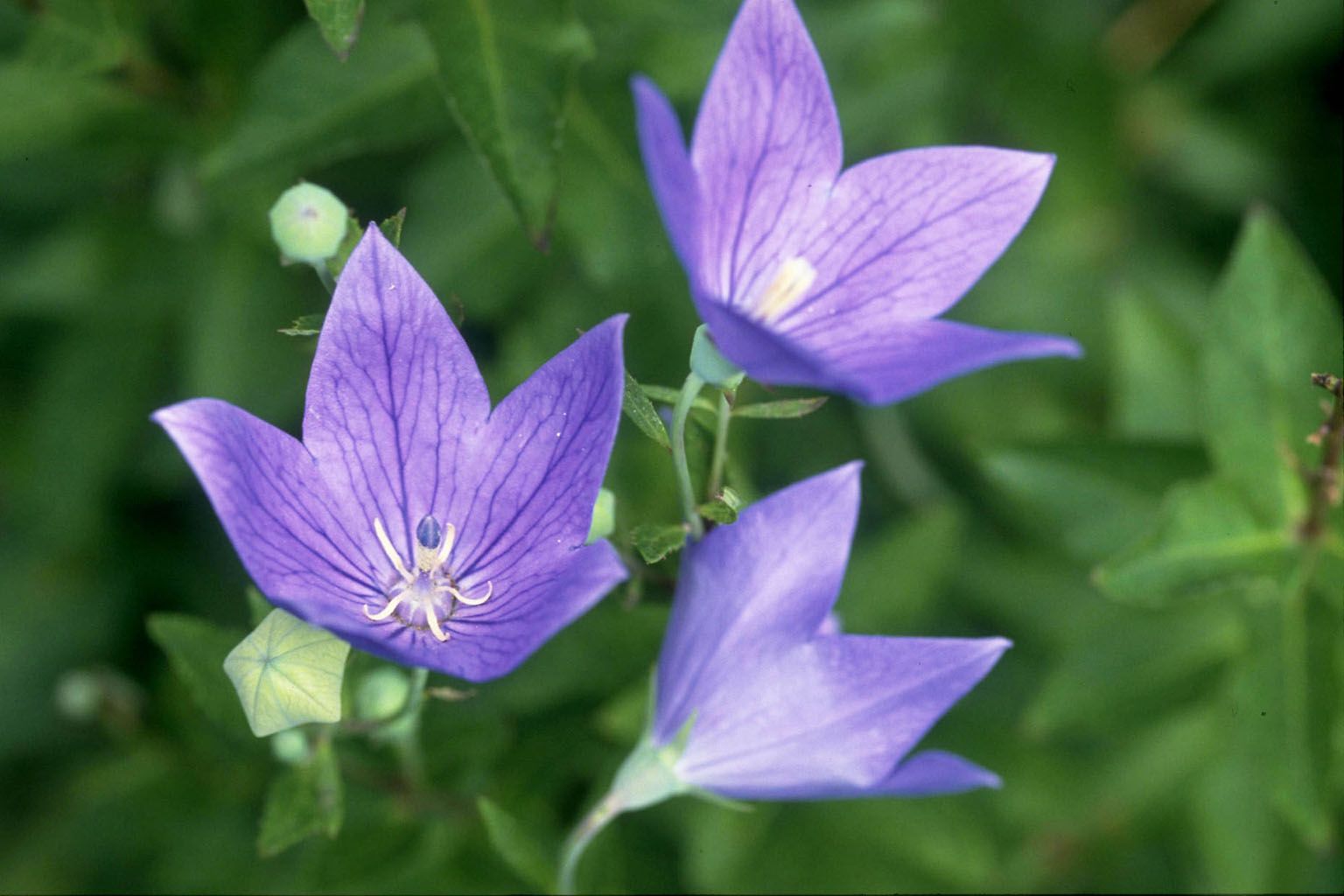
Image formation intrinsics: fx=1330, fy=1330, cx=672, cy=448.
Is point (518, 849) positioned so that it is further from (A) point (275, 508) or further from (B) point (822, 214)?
(B) point (822, 214)

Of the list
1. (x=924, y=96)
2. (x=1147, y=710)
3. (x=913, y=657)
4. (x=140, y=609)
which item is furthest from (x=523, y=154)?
(x=140, y=609)

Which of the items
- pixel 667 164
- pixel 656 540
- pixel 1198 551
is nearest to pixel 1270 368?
pixel 1198 551

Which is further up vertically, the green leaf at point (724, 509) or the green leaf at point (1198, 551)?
the green leaf at point (724, 509)

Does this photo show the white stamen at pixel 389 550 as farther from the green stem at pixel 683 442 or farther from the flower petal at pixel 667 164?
the flower petal at pixel 667 164

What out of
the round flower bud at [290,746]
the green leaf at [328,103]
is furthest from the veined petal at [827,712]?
the green leaf at [328,103]

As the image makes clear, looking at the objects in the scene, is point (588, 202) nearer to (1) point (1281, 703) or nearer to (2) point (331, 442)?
(2) point (331, 442)
